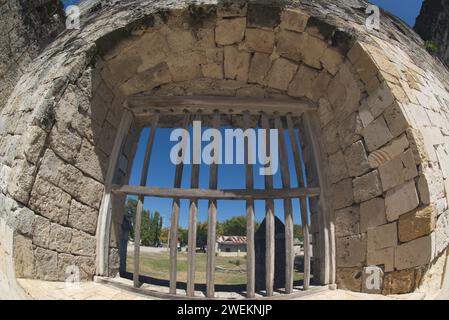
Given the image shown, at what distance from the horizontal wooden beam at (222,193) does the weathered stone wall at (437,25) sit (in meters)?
2.70

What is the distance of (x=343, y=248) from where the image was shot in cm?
263

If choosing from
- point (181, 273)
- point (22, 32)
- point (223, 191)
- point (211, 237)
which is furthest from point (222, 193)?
point (181, 273)

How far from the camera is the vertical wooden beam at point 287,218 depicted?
2.65 metres

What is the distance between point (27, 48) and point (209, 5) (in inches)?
78.2

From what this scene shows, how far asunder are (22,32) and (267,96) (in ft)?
8.73

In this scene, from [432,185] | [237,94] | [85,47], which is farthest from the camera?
[237,94]

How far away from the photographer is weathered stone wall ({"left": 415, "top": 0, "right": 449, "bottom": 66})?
358cm

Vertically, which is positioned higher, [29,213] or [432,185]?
[432,185]

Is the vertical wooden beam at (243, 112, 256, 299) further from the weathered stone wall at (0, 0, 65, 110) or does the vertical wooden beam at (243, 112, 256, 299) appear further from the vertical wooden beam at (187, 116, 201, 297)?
the weathered stone wall at (0, 0, 65, 110)

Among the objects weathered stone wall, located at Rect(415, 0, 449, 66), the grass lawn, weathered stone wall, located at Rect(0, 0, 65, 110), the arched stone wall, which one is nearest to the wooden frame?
the arched stone wall

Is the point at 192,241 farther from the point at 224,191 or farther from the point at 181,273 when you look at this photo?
the point at 181,273

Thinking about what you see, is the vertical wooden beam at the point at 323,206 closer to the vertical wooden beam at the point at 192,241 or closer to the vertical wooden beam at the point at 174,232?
the vertical wooden beam at the point at 192,241

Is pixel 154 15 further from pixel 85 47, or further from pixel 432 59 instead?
pixel 432 59
